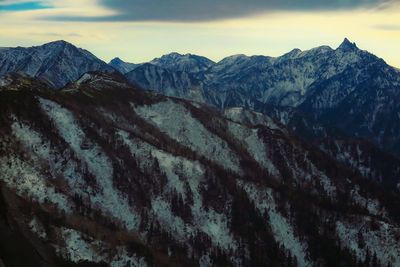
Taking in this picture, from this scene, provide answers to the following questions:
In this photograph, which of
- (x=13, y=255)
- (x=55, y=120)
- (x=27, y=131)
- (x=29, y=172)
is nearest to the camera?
(x=13, y=255)

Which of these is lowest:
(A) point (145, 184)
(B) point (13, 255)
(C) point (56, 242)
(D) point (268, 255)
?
(D) point (268, 255)

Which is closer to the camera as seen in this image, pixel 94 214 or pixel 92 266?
pixel 92 266

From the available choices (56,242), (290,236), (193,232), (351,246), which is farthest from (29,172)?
(351,246)

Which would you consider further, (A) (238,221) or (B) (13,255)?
(A) (238,221)

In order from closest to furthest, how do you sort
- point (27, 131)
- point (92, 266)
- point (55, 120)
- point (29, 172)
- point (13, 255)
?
point (13, 255) → point (92, 266) → point (29, 172) → point (27, 131) → point (55, 120)

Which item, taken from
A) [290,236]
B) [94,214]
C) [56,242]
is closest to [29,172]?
[94,214]

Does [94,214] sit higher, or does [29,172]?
[29,172]

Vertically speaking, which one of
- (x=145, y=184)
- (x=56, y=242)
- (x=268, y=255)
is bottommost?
(x=268, y=255)

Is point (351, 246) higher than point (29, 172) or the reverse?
the reverse

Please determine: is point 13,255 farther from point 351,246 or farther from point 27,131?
point 351,246

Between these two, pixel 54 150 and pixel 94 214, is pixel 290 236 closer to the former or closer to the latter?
pixel 94 214
